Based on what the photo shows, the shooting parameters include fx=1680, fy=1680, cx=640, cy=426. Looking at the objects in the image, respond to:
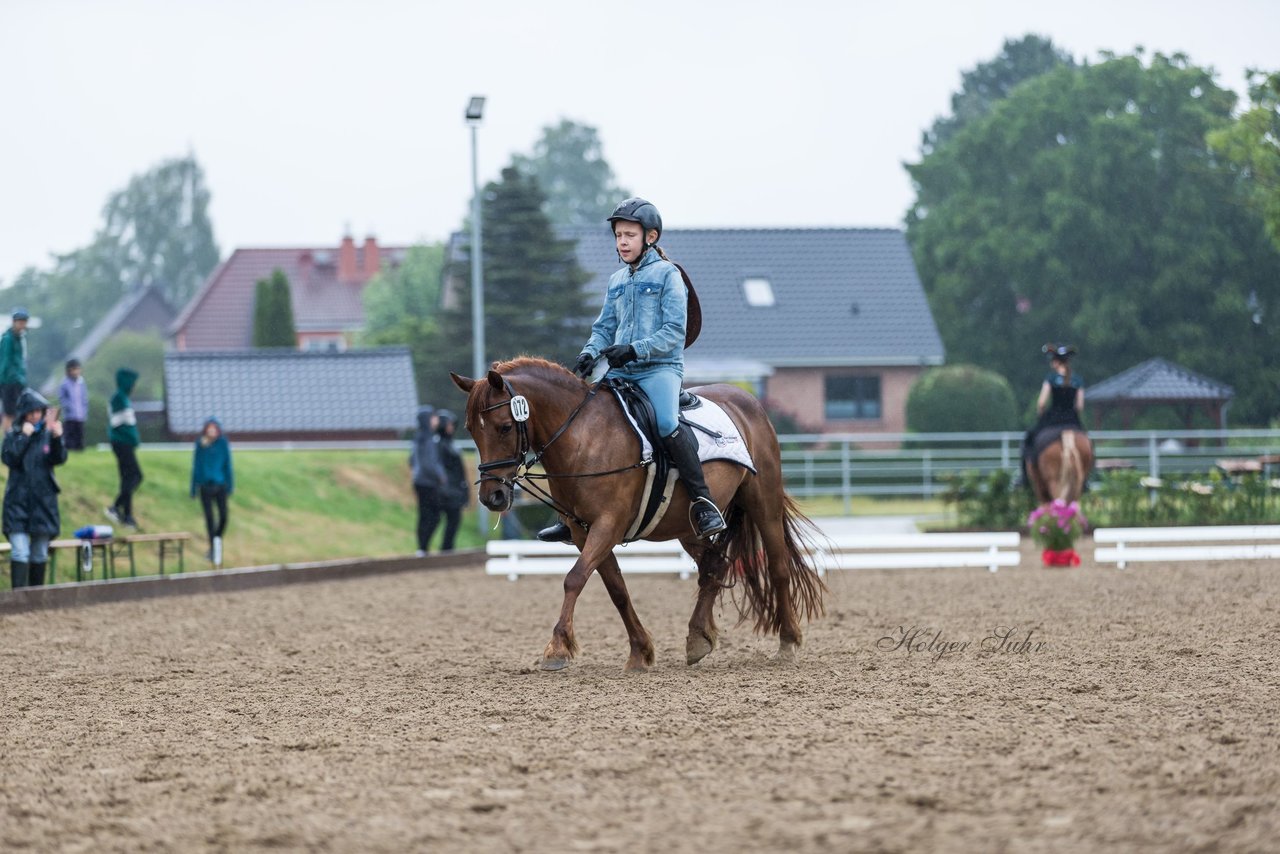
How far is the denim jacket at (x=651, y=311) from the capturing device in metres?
9.34

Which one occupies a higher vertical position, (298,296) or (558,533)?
(298,296)

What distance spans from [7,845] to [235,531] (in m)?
17.0

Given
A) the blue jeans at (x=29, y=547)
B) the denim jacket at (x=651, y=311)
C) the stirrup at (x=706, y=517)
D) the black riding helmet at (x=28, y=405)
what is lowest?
the blue jeans at (x=29, y=547)

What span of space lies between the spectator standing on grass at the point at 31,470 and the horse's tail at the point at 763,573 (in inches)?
270

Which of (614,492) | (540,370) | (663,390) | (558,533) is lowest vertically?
(558,533)

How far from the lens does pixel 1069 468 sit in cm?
1773

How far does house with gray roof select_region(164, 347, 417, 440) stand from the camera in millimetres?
36094

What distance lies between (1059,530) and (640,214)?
32.7 ft

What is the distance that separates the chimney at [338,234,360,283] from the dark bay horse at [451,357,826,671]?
231ft

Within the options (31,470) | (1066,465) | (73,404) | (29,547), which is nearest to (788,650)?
(31,470)

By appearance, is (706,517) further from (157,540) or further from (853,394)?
(853,394)

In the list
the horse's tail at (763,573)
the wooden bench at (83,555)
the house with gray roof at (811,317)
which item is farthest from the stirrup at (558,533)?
the house with gray roof at (811,317)

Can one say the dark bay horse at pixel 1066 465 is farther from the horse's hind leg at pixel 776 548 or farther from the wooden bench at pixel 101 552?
the wooden bench at pixel 101 552

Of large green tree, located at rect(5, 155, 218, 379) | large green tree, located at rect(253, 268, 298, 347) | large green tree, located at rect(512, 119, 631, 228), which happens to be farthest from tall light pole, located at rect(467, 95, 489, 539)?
large green tree, located at rect(5, 155, 218, 379)
